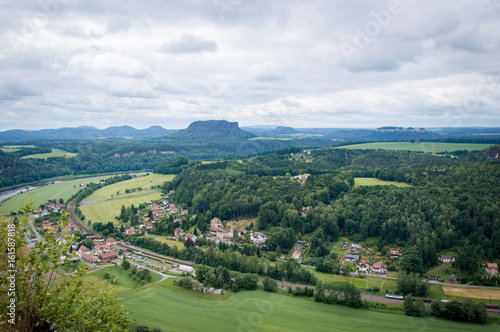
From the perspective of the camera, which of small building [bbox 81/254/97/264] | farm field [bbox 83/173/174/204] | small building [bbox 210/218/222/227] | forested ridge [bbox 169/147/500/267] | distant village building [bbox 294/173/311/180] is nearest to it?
small building [bbox 81/254/97/264]

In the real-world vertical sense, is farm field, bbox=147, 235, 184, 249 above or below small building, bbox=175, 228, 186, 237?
below

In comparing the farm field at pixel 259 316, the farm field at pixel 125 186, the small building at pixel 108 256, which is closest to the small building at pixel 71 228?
the small building at pixel 108 256

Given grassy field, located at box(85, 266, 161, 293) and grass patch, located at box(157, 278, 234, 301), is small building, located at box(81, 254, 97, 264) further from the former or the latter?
grass patch, located at box(157, 278, 234, 301)

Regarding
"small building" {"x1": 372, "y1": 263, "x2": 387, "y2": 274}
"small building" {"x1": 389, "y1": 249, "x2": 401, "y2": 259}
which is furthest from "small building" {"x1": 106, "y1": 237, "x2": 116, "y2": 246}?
"small building" {"x1": 389, "y1": 249, "x2": 401, "y2": 259}

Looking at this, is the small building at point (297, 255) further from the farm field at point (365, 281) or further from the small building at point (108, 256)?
the small building at point (108, 256)

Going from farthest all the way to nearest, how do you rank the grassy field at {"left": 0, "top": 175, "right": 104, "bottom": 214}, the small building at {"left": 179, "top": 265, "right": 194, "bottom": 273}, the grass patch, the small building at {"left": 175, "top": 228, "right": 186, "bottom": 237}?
the grassy field at {"left": 0, "top": 175, "right": 104, "bottom": 214} → the small building at {"left": 175, "top": 228, "right": 186, "bottom": 237} → the small building at {"left": 179, "top": 265, "right": 194, "bottom": 273} → the grass patch

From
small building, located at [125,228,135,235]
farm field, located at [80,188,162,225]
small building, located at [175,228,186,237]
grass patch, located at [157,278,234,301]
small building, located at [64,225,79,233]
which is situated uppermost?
farm field, located at [80,188,162,225]

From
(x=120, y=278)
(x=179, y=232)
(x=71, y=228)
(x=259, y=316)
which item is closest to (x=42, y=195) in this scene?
(x=71, y=228)
